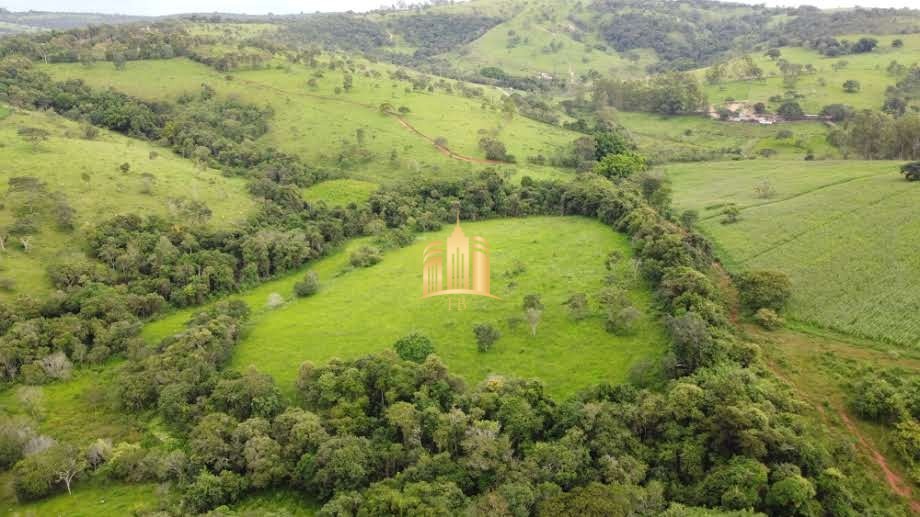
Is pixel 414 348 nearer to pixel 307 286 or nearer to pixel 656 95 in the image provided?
pixel 307 286

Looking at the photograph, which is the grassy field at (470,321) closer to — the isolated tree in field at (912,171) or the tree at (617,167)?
the tree at (617,167)

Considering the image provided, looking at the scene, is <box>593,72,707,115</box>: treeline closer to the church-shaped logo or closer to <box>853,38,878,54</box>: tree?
<box>853,38,878,54</box>: tree

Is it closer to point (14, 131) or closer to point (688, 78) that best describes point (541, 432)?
point (14, 131)

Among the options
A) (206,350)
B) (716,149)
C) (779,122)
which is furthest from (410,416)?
(779,122)

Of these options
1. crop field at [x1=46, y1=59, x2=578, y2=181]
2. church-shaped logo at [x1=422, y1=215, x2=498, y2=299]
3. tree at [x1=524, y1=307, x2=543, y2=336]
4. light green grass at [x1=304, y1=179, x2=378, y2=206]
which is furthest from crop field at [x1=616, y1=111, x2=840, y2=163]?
tree at [x1=524, y1=307, x2=543, y2=336]

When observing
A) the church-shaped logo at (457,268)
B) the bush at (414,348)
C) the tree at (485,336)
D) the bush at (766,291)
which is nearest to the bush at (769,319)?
the bush at (766,291)

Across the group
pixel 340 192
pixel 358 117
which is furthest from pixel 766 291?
pixel 358 117
